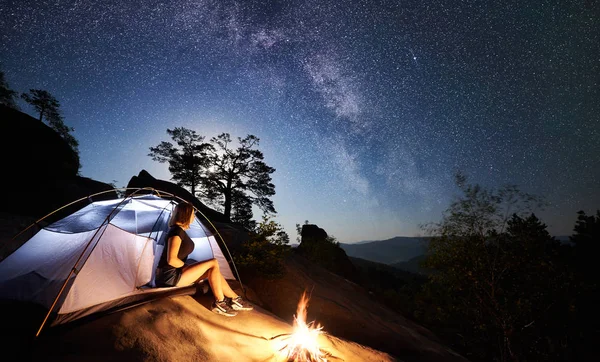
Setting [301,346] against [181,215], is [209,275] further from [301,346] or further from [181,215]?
[301,346]

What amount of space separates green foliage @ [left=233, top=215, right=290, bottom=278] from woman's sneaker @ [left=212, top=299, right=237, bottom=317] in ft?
12.1

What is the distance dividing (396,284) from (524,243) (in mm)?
35764

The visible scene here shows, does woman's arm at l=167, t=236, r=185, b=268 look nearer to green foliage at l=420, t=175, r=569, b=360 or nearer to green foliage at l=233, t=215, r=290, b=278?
green foliage at l=233, t=215, r=290, b=278

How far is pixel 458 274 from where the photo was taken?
1105 centimetres

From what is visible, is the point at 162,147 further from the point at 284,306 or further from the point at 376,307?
the point at 376,307

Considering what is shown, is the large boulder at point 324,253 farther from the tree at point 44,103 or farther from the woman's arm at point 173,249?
the tree at point 44,103

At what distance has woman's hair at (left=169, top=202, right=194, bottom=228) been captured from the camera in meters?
Answer: 4.69

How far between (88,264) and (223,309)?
2553 millimetres

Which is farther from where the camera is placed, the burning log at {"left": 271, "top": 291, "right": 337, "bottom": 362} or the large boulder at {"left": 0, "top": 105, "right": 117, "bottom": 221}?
the large boulder at {"left": 0, "top": 105, "right": 117, "bottom": 221}

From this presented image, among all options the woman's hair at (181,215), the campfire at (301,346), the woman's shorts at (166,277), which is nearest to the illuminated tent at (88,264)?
the woman's shorts at (166,277)

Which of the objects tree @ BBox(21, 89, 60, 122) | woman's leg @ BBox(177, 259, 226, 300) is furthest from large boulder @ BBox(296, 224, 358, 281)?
tree @ BBox(21, 89, 60, 122)

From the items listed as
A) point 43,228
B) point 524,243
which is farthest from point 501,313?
point 43,228

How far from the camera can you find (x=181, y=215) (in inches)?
185

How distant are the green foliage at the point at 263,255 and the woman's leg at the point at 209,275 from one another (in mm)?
3723
